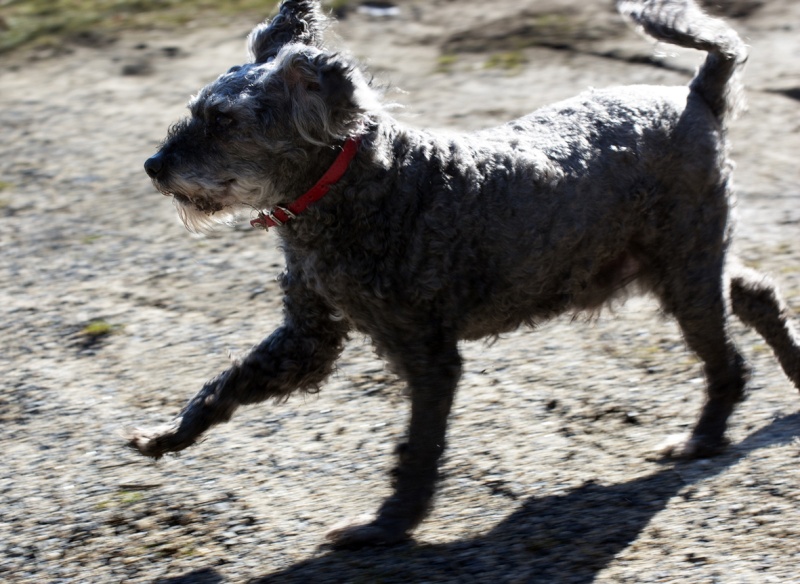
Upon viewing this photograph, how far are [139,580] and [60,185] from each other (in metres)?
4.60

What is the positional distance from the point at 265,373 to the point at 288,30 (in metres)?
1.30

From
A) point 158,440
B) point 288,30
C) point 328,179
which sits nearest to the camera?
point 328,179

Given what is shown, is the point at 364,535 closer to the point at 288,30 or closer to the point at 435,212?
the point at 435,212

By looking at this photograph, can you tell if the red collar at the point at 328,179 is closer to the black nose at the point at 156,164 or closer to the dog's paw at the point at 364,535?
the black nose at the point at 156,164

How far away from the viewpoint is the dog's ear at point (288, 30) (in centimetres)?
422

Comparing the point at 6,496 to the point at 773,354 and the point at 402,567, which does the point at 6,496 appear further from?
the point at 773,354

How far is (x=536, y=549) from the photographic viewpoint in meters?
3.82

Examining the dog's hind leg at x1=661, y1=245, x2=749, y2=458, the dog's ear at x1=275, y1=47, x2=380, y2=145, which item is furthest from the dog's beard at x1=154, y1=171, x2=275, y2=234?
the dog's hind leg at x1=661, y1=245, x2=749, y2=458

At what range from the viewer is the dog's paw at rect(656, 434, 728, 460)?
441 cm

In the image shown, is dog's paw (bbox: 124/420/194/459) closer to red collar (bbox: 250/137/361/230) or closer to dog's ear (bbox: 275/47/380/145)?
red collar (bbox: 250/137/361/230)

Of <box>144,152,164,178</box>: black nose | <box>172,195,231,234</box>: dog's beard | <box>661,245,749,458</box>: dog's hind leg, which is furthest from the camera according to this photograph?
<box>661,245,749,458</box>: dog's hind leg

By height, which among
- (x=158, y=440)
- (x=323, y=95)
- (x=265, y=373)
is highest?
(x=323, y=95)

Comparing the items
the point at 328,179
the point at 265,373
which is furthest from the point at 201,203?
the point at 265,373

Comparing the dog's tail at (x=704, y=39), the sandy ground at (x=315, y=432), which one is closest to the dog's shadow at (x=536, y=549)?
the sandy ground at (x=315, y=432)
